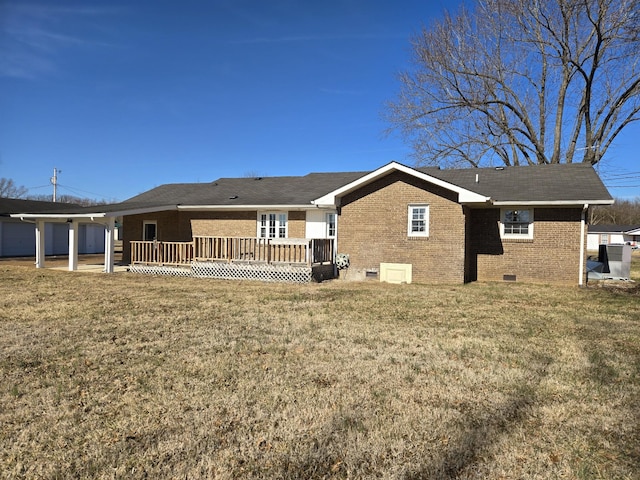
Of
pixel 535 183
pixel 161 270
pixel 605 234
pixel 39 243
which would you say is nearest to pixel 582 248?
pixel 535 183

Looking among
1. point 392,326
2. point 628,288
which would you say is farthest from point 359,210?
point 628,288

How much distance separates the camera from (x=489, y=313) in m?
9.10

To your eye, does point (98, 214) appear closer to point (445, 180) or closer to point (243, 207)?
point (243, 207)

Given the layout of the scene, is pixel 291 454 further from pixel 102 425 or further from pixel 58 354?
pixel 58 354

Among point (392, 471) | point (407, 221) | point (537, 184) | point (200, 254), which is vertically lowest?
point (392, 471)

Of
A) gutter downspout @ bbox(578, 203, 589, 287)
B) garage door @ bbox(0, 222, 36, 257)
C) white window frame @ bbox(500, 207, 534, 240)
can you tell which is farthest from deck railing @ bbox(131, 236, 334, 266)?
garage door @ bbox(0, 222, 36, 257)

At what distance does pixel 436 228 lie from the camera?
14.4m

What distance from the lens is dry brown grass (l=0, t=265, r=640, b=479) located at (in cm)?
313

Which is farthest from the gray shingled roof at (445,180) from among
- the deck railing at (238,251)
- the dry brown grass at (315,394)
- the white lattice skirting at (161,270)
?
the dry brown grass at (315,394)

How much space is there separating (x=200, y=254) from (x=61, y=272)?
5672mm

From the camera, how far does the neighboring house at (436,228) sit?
1418 cm

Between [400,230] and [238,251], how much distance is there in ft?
20.2

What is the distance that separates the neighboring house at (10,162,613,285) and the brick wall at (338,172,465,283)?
1.3 inches

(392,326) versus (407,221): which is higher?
(407,221)
